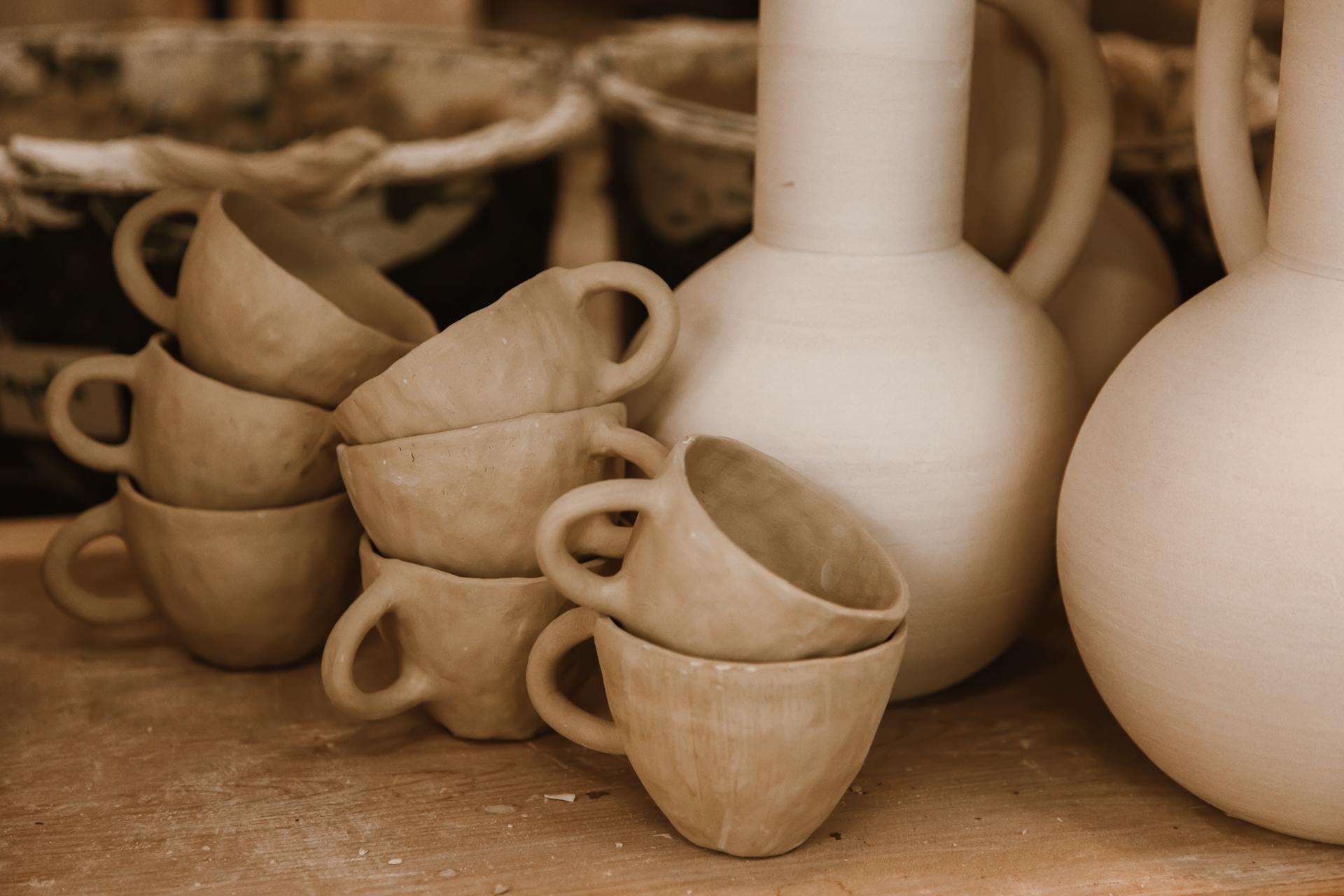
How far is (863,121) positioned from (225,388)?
0.36 m

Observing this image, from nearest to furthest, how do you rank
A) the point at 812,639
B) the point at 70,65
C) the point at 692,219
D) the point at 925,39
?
1. the point at 812,639
2. the point at 925,39
3. the point at 692,219
4. the point at 70,65

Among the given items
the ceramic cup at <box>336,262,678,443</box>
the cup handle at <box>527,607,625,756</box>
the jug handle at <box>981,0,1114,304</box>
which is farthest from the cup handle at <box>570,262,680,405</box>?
the jug handle at <box>981,0,1114,304</box>

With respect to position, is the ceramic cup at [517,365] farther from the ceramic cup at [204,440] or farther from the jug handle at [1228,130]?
the jug handle at [1228,130]

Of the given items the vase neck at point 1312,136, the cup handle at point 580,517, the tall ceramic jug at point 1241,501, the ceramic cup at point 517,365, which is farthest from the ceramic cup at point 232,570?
the vase neck at point 1312,136

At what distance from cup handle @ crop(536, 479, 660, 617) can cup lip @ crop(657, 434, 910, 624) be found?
2 cm

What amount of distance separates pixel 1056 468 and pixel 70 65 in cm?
114

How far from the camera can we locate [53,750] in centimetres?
68

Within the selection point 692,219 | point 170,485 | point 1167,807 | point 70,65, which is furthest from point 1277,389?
point 70,65

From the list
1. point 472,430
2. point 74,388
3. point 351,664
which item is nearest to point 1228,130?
point 472,430

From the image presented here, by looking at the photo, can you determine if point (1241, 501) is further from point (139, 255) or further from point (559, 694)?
point (139, 255)

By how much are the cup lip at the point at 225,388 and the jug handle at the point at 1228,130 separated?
47 cm

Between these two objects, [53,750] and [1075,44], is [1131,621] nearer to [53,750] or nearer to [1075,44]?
[1075,44]

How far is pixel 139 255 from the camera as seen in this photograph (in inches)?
29.9

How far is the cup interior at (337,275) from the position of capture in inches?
31.7
